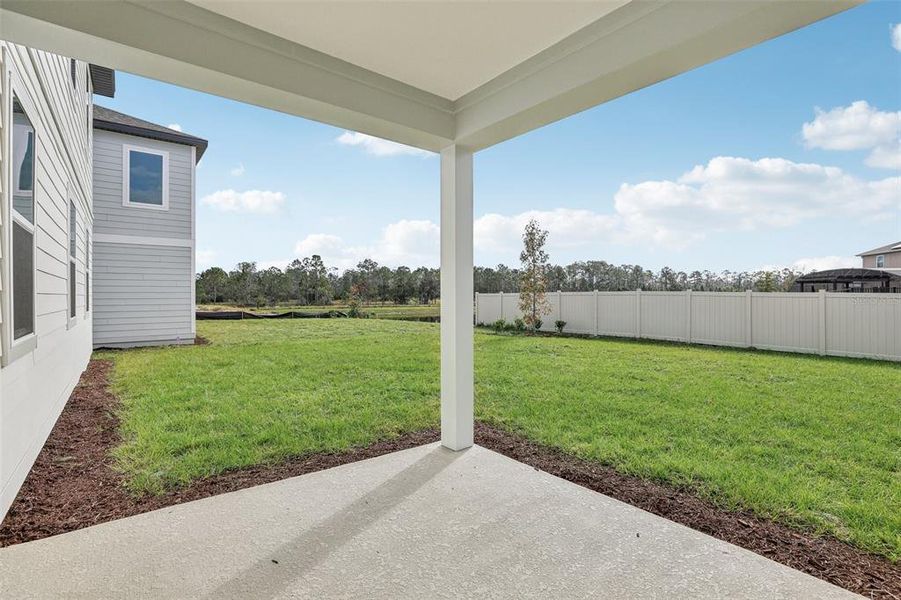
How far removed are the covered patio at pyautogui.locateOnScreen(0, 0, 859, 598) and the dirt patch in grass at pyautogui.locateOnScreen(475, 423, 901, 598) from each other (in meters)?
0.13

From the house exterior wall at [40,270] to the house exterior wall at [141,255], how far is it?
369 cm

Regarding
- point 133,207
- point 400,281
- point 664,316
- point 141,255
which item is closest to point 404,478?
point 664,316

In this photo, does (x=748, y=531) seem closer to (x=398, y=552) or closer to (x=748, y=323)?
(x=398, y=552)

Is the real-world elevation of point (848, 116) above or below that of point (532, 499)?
above

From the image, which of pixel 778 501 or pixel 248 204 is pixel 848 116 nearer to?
pixel 778 501

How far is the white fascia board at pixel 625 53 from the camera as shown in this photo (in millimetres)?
1601

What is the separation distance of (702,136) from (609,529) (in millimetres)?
9847

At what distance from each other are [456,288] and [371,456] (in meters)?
1.41

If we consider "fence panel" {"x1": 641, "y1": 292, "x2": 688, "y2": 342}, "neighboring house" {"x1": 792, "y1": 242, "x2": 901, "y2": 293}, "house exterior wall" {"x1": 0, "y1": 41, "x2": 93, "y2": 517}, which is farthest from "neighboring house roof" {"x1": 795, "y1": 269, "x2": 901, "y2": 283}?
"house exterior wall" {"x1": 0, "y1": 41, "x2": 93, "y2": 517}

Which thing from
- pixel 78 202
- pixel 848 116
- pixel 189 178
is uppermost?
pixel 848 116

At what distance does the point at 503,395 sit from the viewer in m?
5.18

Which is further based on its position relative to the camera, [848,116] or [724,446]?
[848,116]

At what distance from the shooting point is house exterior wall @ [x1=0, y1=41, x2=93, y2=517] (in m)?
2.14

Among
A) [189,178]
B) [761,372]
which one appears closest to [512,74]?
[761,372]
